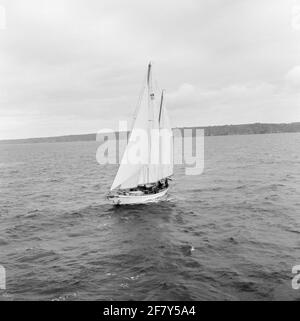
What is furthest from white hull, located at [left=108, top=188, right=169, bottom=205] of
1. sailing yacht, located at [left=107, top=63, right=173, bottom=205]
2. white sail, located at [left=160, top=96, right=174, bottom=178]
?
white sail, located at [left=160, top=96, right=174, bottom=178]

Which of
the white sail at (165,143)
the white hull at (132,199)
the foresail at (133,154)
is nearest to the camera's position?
the foresail at (133,154)

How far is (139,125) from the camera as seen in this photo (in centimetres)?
5125

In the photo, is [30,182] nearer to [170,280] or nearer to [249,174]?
[249,174]

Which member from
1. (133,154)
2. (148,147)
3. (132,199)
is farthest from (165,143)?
(132,199)

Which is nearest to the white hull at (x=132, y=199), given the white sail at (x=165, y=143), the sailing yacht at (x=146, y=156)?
the sailing yacht at (x=146, y=156)

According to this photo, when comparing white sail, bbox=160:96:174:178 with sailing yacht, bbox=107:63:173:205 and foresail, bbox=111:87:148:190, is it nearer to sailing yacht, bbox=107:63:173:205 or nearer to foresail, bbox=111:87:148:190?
sailing yacht, bbox=107:63:173:205

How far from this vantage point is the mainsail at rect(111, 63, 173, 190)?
51.2 meters

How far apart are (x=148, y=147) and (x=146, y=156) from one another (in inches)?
61.2

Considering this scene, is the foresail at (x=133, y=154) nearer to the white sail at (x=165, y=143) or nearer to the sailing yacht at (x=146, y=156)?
the sailing yacht at (x=146, y=156)

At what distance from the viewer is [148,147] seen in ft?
Result: 176

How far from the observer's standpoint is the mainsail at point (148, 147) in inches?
2018

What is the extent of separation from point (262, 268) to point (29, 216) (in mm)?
36337

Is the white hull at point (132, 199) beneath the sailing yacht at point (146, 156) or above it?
beneath
